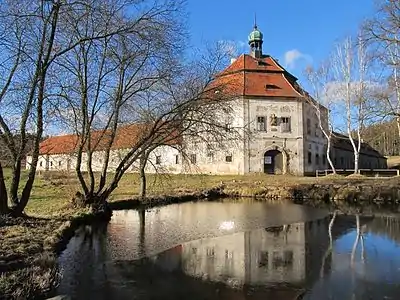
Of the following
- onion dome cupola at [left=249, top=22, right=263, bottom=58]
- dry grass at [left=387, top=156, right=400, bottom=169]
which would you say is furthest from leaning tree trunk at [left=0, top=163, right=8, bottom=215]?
dry grass at [left=387, top=156, right=400, bottom=169]

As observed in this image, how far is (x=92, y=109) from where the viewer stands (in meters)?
18.5

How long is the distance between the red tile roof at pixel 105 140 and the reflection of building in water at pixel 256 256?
7711mm

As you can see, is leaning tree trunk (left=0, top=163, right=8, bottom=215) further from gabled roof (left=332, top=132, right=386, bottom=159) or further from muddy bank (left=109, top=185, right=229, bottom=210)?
gabled roof (left=332, top=132, right=386, bottom=159)

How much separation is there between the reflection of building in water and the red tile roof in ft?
25.3

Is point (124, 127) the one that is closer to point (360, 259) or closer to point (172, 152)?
point (360, 259)

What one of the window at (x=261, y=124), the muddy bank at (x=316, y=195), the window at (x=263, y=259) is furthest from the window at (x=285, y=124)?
the window at (x=263, y=259)

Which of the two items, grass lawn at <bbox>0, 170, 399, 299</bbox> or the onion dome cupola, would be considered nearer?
grass lawn at <bbox>0, 170, 399, 299</bbox>

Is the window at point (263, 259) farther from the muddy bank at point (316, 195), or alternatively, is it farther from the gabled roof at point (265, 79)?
the gabled roof at point (265, 79)

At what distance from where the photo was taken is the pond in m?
8.49

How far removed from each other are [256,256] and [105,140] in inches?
455

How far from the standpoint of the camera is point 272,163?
43.7m

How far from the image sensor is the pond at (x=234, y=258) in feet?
27.8

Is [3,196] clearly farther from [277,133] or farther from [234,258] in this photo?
[277,133]

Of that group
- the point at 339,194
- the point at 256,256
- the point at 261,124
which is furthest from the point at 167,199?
the point at 261,124
